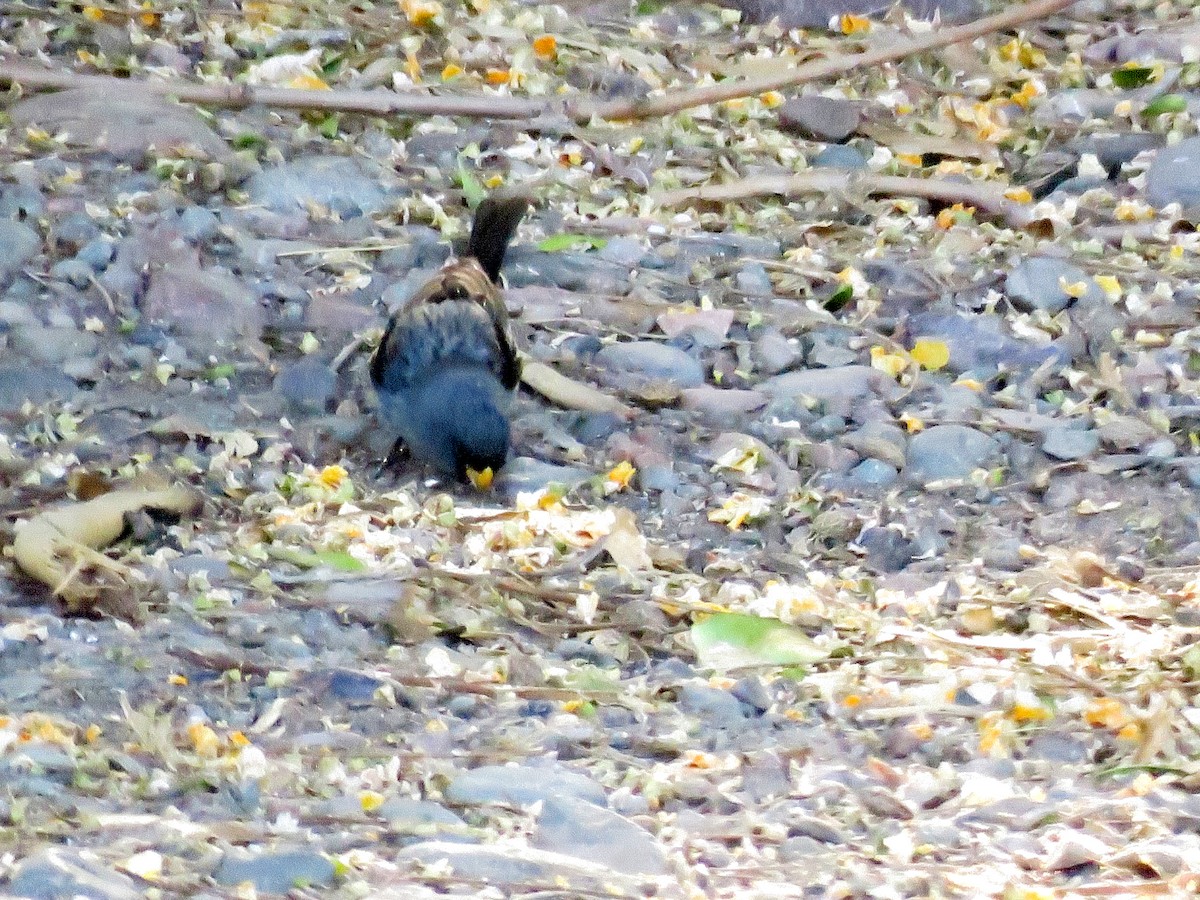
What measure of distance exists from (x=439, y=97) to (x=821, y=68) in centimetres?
155

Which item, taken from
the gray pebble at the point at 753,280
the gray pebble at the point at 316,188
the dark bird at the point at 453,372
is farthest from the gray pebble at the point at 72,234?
the gray pebble at the point at 753,280

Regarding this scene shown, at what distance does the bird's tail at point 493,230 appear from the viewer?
20.1ft

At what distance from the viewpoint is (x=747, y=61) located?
25.3ft

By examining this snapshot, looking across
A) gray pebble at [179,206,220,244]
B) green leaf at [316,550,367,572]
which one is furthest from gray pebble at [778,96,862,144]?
green leaf at [316,550,367,572]

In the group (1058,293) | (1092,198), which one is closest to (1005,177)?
(1092,198)

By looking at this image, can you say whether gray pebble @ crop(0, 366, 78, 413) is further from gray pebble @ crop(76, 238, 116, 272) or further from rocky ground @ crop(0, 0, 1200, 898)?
gray pebble @ crop(76, 238, 116, 272)

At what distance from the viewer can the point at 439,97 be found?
23.2ft

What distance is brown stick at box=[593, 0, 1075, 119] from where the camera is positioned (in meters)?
7.29

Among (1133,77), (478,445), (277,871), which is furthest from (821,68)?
(277,871)

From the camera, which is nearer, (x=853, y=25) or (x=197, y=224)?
(x=197, y=224)

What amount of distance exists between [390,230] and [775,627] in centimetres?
268

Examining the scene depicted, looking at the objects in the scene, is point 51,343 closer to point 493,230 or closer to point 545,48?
point 493,230

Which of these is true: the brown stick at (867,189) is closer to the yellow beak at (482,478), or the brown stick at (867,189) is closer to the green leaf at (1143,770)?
the yellow beak at (482,478)

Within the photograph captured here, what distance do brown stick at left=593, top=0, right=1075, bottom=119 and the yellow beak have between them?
2.38 meters
